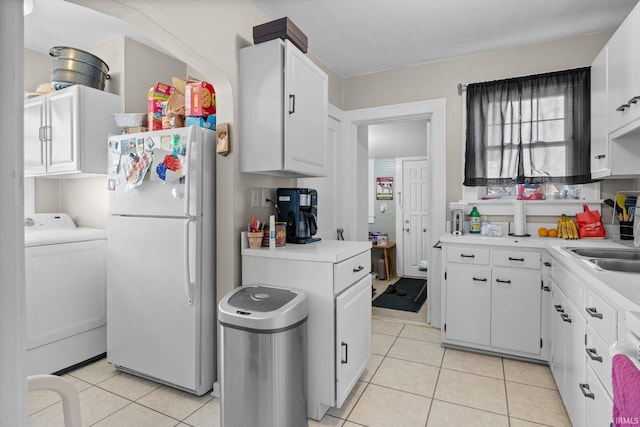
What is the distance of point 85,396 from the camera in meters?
2.15

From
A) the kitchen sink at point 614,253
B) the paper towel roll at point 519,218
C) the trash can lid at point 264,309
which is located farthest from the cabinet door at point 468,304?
the trash can lid at point 264,309

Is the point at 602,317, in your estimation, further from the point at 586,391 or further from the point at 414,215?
the point at 414,215

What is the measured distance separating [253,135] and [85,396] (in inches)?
77.4

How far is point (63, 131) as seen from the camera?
8.76 feet

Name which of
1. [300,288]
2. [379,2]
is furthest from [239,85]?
[300,288]

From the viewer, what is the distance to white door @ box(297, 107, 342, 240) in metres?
3.36

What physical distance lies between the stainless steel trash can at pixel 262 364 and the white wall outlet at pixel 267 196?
0.89 metres

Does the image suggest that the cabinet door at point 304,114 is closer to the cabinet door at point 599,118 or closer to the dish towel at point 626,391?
the dish towel at point 626,391

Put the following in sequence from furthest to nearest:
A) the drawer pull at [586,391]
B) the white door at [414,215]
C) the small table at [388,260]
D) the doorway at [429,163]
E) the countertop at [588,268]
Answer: the white door at [414,215]
the small table at [388,260]
the doorway at [429,163]
the drawer pull at [586,391]
the countertop at [588,268]

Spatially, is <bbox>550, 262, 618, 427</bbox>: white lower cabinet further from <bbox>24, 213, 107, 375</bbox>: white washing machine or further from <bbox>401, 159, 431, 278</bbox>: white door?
<bbox>401, 159, 431, 278</bbox>: white door

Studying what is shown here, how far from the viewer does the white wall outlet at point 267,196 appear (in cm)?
245

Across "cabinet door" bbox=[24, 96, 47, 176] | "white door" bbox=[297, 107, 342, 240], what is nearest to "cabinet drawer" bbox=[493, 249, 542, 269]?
"white door" bbox=[297, 107, 342, 240]

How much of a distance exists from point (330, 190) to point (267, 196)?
1165mm

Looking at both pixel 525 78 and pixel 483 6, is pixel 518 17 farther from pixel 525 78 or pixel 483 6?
pixel 525 78
